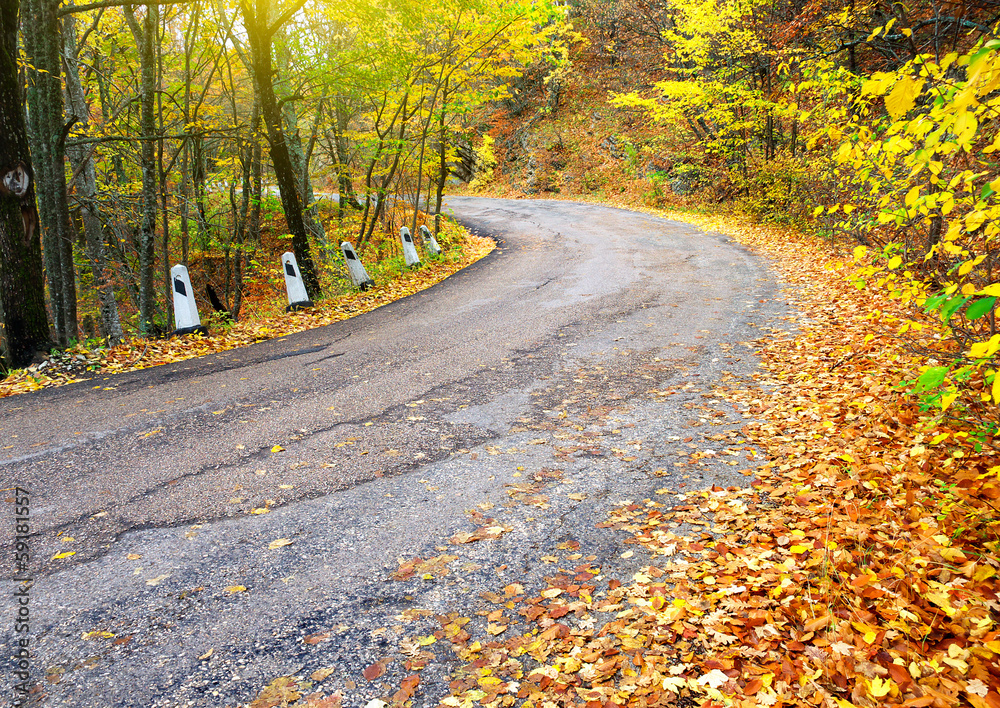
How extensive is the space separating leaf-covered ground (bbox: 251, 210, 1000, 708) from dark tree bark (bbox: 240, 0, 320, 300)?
8.97m

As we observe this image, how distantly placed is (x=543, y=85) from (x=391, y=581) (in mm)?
34257

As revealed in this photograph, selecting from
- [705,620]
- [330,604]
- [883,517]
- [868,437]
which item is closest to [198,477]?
[330,604]

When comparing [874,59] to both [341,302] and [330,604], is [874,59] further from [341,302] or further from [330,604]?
[330,604]

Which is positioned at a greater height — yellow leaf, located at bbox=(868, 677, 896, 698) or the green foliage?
the green foliage

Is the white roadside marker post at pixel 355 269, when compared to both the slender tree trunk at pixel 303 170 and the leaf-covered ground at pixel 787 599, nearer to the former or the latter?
the slender tree trunk at pixel 303 170

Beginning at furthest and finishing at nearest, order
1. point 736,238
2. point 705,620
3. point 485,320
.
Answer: point 736,238 → point 485,320 → point 705,620

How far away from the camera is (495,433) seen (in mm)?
5074

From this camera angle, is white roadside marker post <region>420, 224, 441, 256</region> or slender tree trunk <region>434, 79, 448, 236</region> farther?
slender tree trunk <region>434, 79, 448, 236</region>

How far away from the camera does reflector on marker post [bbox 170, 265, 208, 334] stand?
8.83m

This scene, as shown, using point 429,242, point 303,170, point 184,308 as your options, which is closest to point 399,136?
point 303,170

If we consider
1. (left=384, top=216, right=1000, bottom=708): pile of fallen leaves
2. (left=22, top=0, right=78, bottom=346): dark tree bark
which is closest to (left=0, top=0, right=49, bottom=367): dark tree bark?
(left=22, top=0, right=78, bottom=346): dark tree bark

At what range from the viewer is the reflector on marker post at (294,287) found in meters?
10.4
